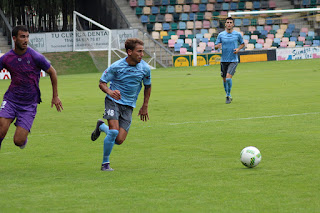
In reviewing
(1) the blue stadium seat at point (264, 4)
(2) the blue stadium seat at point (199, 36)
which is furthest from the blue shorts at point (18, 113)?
(1) the blue stadium seat at point (264, 4)

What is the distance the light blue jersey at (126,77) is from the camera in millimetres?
8516

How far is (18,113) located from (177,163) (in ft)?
7.37

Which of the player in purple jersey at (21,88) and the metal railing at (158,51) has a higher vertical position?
the player in purple jersey at (21,88)

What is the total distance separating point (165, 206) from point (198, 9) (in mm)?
42539

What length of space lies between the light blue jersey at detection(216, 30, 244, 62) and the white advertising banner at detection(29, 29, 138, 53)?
2179cm

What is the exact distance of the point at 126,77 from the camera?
8539 millimetres

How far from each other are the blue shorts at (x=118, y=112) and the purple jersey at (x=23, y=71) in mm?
970

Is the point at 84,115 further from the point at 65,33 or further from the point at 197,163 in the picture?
the point at 65,33

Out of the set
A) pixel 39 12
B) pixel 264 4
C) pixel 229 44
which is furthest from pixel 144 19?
pixel 229 44

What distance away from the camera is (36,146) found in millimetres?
10883

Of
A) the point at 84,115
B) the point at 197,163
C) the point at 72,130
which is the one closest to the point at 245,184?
the point at 197,163

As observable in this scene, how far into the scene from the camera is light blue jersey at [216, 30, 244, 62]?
709 inches

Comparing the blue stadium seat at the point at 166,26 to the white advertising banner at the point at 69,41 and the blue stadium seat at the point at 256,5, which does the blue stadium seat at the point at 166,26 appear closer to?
the white advertising banner at the point at 69,41

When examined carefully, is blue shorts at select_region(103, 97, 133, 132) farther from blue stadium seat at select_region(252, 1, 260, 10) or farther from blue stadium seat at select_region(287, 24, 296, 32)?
blue stadium seat at select_region(252, 1, 260, 10)
